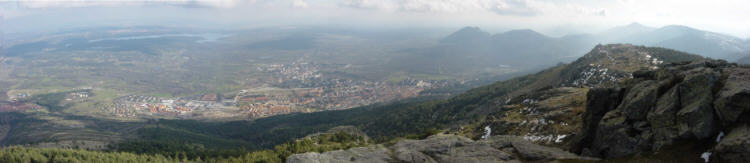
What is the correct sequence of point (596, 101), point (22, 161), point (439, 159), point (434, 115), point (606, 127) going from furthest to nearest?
point (434, 115) → point (22, 161) → point (439, 159) → point (596, 101) → point (606, 127)

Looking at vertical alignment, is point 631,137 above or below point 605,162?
above

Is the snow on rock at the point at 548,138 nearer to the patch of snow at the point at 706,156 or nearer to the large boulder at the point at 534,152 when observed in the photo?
the large boulder at the point at 534,152

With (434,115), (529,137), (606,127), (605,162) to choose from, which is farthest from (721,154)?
(434,115)

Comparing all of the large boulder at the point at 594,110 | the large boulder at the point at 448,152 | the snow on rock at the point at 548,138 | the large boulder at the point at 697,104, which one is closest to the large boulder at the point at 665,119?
the large boulder at the point at 697,104

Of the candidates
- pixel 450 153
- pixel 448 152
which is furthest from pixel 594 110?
pixel 448 152

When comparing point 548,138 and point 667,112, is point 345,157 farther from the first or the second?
point 667,112

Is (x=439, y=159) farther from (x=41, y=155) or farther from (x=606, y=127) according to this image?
(x=41, y=155)
